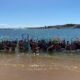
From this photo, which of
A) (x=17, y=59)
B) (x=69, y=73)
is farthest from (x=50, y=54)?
(x=69, y=73)

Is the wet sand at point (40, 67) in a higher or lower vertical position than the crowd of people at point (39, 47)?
lower

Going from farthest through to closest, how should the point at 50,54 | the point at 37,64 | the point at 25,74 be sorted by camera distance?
the point at 50,54 → the point at 37,64 → the point at 25,74

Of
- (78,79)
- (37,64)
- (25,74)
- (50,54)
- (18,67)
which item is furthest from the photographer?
(50,54)

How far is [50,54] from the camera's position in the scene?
1076 inches

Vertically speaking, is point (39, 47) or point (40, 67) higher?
point (39, 47)

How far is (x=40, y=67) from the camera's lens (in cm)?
2053

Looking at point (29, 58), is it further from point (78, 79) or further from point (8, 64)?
point (78, 79)

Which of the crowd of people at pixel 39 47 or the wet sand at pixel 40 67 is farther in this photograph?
the crowd of people at pixel 39 47

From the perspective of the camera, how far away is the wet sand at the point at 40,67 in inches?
684

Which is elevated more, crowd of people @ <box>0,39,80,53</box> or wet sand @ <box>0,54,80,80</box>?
crowd of people @ <box>0,39,80,53</box>

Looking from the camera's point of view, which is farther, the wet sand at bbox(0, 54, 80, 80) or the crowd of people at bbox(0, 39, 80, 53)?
the crowd of people at bbox(0, 39, 80, 53)

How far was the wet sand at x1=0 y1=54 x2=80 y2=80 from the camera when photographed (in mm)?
17375

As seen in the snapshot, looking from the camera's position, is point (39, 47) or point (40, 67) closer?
point (40, 67)

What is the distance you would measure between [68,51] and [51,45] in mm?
1694
